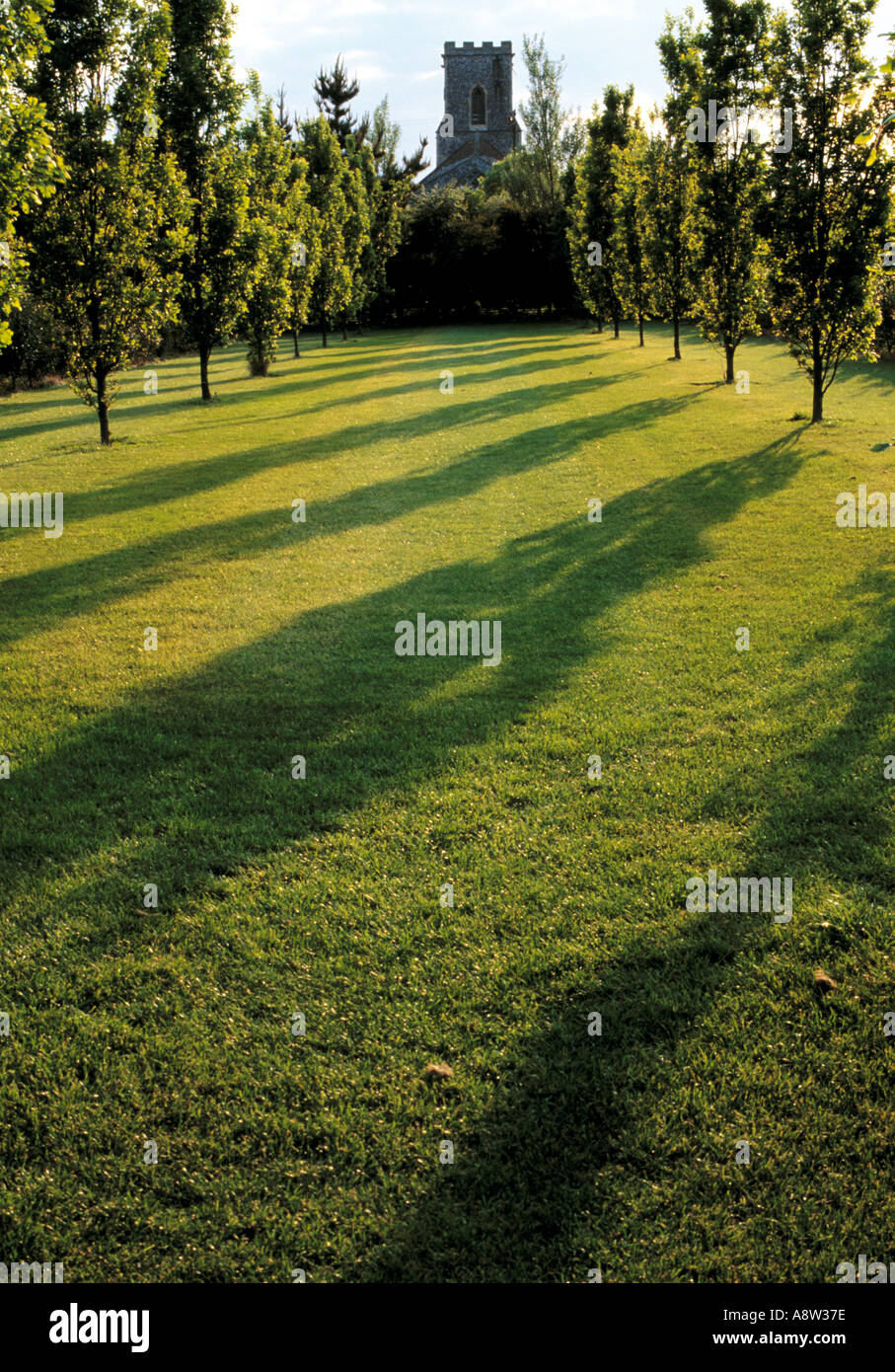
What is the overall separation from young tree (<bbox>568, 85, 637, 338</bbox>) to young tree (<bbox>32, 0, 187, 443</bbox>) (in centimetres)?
2518

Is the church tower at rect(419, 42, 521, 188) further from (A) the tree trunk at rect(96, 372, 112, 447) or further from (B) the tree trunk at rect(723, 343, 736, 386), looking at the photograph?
(A) the tree trunk at rect(96, 372, 112, 447)

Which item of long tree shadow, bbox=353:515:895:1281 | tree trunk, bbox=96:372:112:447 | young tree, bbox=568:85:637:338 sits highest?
young tree, bbox=568:85:637:338

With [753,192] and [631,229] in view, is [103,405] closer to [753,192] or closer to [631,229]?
[753,192]

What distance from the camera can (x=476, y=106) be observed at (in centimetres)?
9231

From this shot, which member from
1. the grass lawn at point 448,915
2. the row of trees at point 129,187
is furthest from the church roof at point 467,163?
the grass lawn at point 448,915

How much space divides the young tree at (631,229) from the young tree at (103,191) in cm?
2163

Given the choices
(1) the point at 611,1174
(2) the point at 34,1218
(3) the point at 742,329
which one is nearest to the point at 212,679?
(2) the point at 34,1218

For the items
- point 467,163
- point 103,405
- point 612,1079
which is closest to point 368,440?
point 103,405

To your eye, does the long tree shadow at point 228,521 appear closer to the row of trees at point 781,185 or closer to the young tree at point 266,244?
the row of trees at point 781,185

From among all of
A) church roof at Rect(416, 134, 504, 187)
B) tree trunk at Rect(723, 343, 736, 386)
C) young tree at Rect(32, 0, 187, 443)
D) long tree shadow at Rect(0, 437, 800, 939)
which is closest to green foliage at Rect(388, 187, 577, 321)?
church roof at Rect(416, 134, 504, 187)

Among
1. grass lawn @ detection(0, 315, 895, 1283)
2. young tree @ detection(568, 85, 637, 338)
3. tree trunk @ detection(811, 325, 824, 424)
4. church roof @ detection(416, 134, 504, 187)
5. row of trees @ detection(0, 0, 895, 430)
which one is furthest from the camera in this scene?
church roof @ detection(416, 134, 504, 187)

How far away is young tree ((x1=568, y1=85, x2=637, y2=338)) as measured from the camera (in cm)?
3984

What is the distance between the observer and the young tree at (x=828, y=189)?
17.2m
